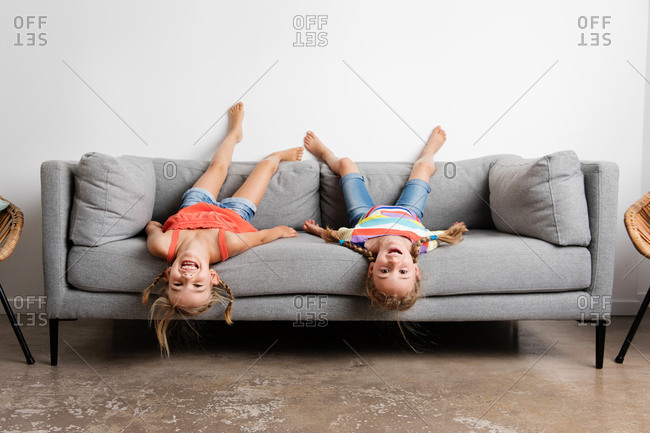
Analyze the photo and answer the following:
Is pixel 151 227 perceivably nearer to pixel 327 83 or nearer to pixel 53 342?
pixel 53 342

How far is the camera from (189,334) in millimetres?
2328

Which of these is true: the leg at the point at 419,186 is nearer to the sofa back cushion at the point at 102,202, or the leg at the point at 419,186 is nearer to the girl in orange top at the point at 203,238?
the girl in orange top at the point at 203,238

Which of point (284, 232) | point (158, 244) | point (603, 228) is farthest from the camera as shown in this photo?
point (284, 232)

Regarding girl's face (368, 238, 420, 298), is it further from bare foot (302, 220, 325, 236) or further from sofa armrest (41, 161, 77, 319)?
sofa armrest (41, 161, 77, 319)

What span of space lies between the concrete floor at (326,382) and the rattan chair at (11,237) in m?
0.11

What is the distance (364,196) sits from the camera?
2.56m

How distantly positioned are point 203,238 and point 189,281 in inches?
9.1

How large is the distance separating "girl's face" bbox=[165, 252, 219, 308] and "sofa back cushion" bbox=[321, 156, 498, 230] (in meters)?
1.00

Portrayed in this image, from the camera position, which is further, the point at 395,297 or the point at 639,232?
the point at 639,232

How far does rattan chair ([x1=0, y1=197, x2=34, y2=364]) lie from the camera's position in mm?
2080

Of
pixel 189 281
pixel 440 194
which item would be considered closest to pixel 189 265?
pixel 189 281

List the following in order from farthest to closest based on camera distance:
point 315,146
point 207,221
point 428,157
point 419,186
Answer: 1. point 315,146
2. point 428,157
3. point 419,186
4. point 207,221

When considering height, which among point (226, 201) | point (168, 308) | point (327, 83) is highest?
point (327, 83)

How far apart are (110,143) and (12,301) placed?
1.03 meters
